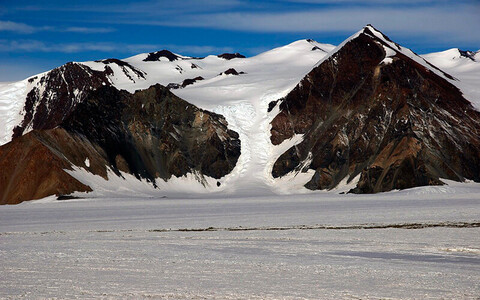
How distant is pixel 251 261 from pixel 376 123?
366 ft

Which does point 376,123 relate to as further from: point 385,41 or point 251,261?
point 251,261

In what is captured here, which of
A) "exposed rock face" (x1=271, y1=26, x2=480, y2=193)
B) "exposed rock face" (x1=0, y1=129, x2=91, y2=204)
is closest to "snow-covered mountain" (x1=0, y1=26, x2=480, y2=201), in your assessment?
"exposed rock face" (x1=271, y1=26, x2=480, y2=193)

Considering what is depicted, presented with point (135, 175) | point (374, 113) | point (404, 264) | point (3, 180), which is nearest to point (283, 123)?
point (374, 113)

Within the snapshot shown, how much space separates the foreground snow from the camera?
886 inches

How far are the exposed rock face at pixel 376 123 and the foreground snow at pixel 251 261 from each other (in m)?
72.4

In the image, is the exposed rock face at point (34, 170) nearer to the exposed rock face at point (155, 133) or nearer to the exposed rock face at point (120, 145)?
the exposed rock face at point (120, 145)

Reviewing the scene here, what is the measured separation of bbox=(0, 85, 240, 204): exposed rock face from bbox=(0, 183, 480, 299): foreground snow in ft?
233

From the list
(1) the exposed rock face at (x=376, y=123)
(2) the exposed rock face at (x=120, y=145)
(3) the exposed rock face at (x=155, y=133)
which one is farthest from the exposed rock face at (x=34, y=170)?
(1) the exposed rock face at (x=376, y=123)

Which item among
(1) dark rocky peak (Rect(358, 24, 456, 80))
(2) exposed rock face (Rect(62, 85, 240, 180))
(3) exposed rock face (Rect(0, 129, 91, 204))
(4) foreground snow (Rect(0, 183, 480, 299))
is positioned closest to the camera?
(4) foreground snow (Rect(0, 183, 480, 299))

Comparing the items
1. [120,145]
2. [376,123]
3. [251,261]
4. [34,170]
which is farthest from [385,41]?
[251,261]

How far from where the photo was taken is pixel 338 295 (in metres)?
21.6

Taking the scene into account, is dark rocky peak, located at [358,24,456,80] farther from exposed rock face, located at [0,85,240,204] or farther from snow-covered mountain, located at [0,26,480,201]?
exposed rock face, located at [0,85,240,204]

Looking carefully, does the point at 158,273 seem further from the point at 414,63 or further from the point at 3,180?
the point at 414,63

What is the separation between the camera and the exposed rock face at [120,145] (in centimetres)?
12031
